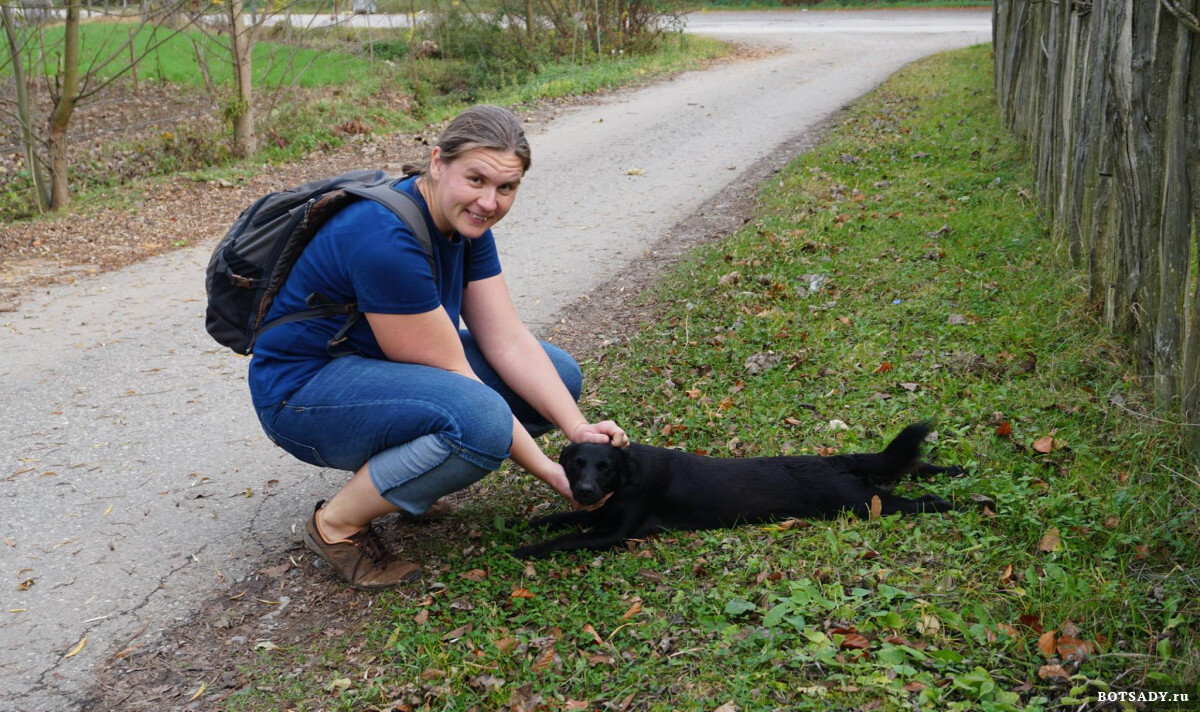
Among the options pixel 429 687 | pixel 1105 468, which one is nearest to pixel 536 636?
pixel 429 687

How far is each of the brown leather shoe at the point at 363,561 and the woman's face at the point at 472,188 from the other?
3.74ft

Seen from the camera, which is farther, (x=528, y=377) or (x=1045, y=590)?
(x=528, y=377)

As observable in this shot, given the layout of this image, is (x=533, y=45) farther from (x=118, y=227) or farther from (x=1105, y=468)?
(x=1105, y=468)

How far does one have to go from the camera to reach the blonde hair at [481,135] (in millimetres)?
2955

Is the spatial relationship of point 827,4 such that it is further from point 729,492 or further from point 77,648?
point 77,648

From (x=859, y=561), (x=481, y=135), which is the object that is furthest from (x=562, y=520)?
(x=481, y=135)

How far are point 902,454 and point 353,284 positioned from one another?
2.03m

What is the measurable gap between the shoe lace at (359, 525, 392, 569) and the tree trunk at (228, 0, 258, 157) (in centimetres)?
857

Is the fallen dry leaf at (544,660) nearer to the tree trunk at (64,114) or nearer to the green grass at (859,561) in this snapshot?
the green grass at (859,561)

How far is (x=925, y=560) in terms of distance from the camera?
3.10m

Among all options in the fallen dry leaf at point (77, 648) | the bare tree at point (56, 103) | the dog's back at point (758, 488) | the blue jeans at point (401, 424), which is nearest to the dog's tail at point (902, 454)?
the dog's back at point (758, 488)

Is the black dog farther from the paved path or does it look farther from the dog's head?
the paved path

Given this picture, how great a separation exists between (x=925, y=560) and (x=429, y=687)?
1636 millimetres

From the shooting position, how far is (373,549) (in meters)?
3.30
